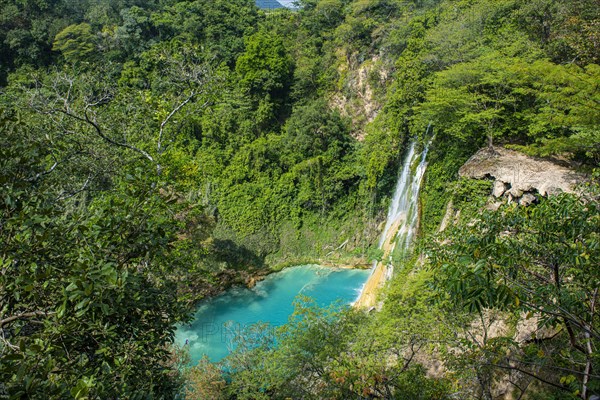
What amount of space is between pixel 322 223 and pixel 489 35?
9.22 m

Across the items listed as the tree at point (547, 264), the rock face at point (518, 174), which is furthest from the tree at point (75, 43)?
the tree at point (547, 264)

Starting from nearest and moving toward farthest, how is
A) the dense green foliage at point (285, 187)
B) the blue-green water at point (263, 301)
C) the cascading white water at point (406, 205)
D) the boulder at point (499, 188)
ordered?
1. the dense green foliage at point (285, 187)
2. the boulder at point (499, 188)
3. the cascading white water at point (406, 205)
4. the blue-green water at point (263, 301)

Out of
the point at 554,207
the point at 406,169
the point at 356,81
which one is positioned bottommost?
the point at 406,169

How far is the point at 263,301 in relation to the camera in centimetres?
1395

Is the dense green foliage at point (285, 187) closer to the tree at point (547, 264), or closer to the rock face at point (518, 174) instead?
the tree at point (547, 264)

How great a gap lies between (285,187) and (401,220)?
6.37 m

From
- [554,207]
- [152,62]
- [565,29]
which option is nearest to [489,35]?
[565,29]

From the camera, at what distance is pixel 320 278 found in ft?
48.9

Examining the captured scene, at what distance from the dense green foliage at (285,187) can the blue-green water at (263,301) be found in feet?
3.26

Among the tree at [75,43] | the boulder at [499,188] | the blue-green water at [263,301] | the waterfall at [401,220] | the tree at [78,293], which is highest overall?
the tree at [75,43]

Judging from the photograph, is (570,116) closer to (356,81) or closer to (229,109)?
(356,81)

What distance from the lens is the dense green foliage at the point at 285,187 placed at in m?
2.49

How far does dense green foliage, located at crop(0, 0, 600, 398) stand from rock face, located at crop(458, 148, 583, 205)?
372 millimetres

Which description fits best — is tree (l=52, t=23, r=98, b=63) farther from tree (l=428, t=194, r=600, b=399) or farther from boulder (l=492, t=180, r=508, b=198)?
tree (l=428, t=194, r=600, b=399)
